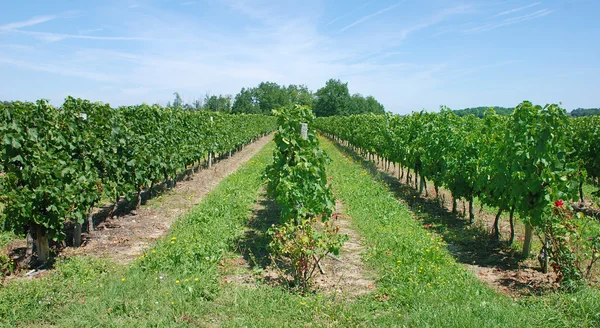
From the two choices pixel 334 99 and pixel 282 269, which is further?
pixel 334 99

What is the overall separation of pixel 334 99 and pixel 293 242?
96.2 meters

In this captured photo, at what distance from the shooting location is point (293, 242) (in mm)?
5320

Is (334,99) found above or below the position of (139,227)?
above

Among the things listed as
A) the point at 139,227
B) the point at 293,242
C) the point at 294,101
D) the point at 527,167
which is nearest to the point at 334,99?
the point at 294,101

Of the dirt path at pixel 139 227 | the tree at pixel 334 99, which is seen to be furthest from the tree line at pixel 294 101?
the dirt path at pixel 139 227

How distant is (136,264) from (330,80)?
100934 millimetres

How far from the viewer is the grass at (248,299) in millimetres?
4410

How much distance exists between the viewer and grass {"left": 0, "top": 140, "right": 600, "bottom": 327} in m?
4.41

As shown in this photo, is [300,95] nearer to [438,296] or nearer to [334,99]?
[334,99]

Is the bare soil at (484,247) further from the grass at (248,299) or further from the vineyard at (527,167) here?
the grass at (248,299)

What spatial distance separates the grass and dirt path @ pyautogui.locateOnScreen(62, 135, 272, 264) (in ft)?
2.30

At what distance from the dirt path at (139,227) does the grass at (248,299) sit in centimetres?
70

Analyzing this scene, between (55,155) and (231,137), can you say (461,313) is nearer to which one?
(55,155)

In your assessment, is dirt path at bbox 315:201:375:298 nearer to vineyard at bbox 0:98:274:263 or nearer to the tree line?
vineyard at bbox 0:98:274:263
